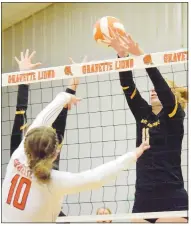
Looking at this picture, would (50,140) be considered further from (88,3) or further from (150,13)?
(88,3)

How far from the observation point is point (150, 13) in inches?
218

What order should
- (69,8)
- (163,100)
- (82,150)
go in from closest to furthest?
(163,100)
(82,150)
(69,8)

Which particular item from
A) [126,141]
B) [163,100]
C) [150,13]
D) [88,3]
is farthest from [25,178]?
[88,3]

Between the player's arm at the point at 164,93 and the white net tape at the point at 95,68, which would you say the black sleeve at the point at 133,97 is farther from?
the player's arm at the point at 164,93

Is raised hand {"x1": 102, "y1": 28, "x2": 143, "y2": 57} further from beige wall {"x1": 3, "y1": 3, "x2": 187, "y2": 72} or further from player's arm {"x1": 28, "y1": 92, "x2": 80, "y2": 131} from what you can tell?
beige wall {"x1": 3, "y1": 3, "x2": 187, "y2": 72}

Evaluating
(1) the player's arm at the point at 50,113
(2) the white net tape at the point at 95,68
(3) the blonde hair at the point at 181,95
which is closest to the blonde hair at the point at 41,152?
(1) the player's arm at the point at 50,113

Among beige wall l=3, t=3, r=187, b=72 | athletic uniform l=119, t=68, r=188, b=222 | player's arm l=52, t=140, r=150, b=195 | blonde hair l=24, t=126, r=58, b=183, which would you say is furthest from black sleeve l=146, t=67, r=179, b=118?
beige wall l=3, t=3, r=187, b=72

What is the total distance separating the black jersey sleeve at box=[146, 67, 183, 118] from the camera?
10.7 ft

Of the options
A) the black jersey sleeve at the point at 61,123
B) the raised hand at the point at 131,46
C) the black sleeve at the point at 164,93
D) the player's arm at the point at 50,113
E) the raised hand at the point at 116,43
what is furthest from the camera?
the black jersey sleeve at the point at 61,123

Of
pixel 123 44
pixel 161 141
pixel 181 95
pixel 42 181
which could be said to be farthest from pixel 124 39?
pixel 42 181

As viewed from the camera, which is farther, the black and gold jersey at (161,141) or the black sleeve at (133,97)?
the black sleeve at (133,97)

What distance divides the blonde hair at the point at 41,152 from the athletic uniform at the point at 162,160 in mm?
848

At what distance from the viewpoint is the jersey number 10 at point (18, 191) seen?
270 cm

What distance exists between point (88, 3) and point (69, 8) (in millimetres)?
292
